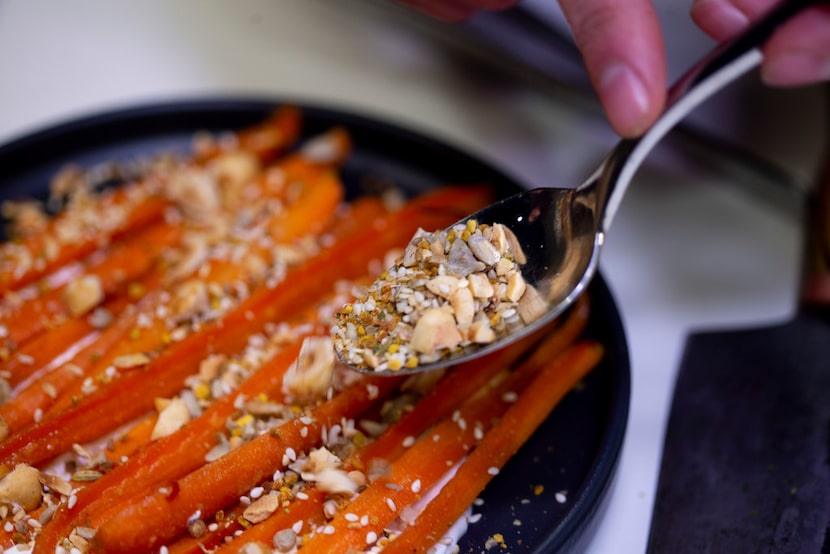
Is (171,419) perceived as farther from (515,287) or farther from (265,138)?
A: (265,138)

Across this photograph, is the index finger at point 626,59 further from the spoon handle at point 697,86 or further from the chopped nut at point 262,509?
the chopped nut at point 262,509

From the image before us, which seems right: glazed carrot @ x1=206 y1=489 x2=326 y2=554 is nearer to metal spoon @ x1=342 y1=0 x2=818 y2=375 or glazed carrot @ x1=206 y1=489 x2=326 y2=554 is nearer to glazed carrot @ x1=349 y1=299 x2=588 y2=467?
glazed carrot @ x1=349 y1=299 x2=588 y2=467

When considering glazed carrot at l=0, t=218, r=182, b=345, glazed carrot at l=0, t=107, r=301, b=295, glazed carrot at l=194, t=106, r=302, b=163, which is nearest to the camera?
glazed carrot at l=0, t=218, r=182, b=345

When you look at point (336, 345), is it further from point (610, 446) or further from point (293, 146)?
point (293, 146)

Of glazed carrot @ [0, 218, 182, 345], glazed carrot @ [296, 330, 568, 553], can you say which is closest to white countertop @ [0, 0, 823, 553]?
glazed carrot @ [296, 330, 568, 553]

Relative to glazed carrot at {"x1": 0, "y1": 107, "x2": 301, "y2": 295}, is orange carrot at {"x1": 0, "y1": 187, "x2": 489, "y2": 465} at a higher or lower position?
lower

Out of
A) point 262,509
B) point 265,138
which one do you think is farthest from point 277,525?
point 265,138

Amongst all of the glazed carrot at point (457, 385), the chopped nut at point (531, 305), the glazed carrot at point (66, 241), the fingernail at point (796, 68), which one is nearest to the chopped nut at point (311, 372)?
the glazed carrot at point (457, 385)
